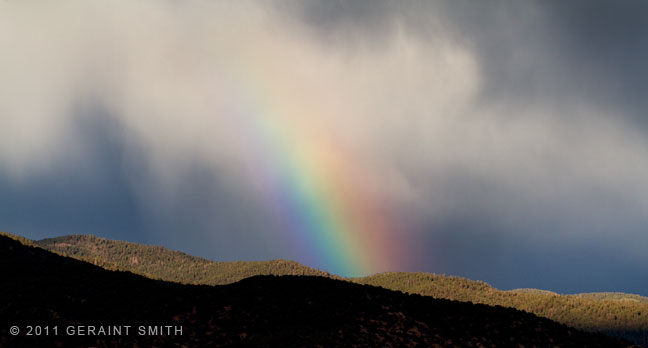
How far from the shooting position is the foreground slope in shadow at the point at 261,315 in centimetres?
4038

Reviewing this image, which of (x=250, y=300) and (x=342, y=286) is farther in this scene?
(x=342, y=286)

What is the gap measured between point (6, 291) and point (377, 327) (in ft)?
115

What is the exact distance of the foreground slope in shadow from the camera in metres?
40.4

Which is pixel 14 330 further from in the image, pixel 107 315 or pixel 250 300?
pixel 250 300

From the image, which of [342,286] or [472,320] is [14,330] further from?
[472,320]

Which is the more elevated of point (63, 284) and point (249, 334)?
point (63, 284)

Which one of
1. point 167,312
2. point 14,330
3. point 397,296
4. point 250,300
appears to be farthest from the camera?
point 397,296

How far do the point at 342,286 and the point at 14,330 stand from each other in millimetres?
30936

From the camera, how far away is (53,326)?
131 feet

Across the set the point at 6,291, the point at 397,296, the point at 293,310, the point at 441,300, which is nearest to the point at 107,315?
the point at 6,291

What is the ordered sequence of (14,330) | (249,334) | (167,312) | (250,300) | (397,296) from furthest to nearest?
(397,296), (250,300), (167,312), (249,334), (14,330)

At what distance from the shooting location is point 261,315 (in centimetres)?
4569

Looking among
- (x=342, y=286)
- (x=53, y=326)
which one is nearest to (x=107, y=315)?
(x=53, y=326)

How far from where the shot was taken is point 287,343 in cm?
3925
